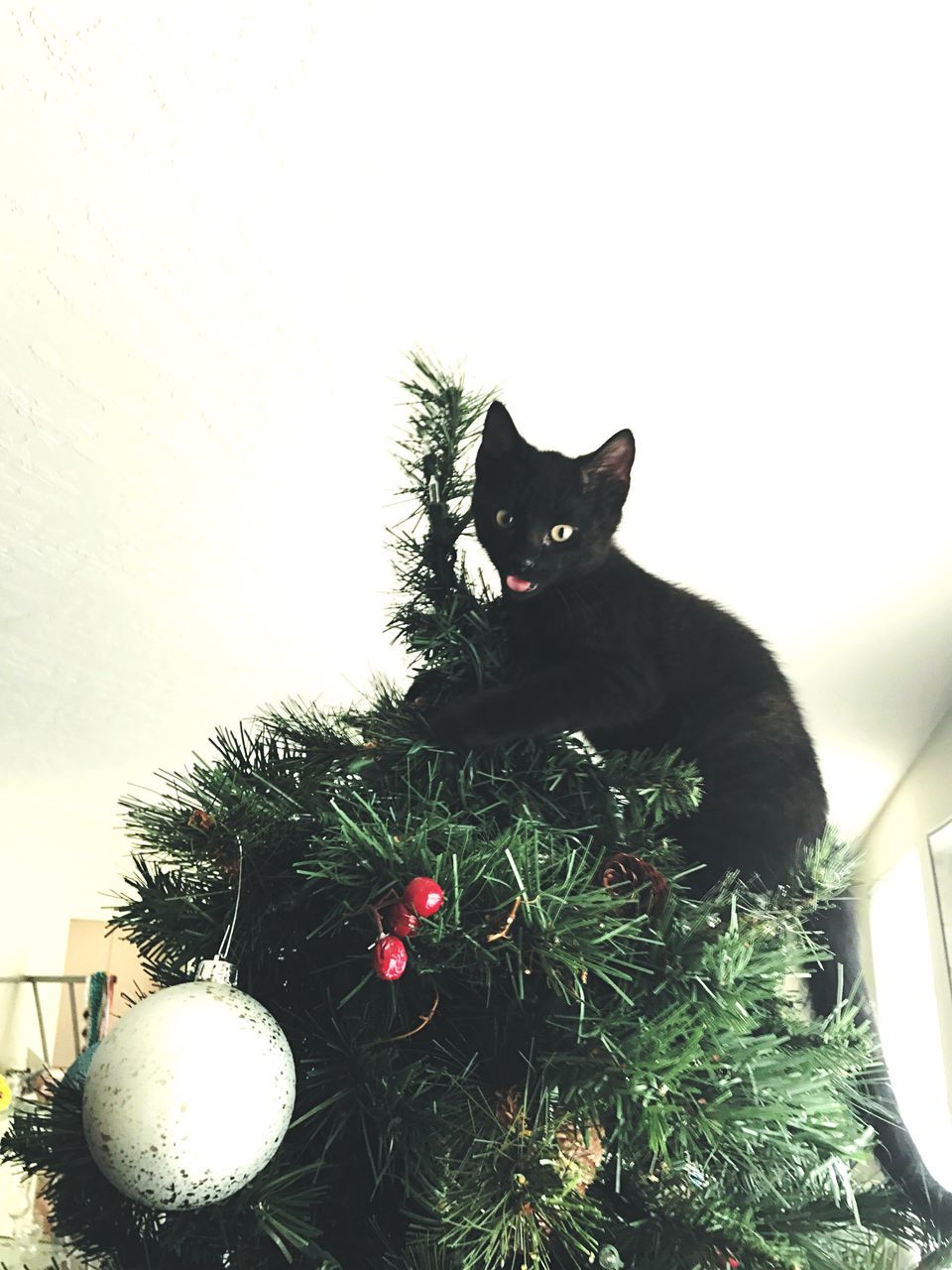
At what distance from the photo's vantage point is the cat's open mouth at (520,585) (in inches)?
19.4

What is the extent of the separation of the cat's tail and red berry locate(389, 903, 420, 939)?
10.3 inches

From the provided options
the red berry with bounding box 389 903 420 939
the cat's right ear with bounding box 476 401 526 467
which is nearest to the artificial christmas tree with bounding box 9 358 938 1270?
the red berry with bounding box 389 903 420 939

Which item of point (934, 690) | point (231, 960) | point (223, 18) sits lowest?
point (934, 690)

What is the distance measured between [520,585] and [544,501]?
0.07 m

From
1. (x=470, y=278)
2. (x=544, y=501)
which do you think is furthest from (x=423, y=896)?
(x=470, y=278)

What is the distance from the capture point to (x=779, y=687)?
57cm

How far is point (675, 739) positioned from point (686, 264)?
70 centimetres

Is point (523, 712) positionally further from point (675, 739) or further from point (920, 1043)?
point (920, 1043)

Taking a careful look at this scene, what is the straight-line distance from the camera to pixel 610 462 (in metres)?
0.57

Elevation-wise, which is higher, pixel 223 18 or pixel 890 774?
pixel 223 18

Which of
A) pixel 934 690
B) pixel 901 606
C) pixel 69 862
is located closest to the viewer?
pixel 901 606

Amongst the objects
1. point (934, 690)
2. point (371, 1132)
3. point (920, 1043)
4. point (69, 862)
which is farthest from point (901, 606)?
point (69, 862)

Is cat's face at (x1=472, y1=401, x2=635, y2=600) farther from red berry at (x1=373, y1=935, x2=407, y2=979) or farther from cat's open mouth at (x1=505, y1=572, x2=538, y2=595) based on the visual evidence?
red berry at (x1=373, y1=935, x2=407, y2=979)

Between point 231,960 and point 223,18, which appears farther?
point 223,18
